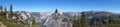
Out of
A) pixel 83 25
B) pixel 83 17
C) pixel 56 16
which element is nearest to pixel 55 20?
pixel 56 16

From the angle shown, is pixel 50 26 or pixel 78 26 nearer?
pixel 78 26

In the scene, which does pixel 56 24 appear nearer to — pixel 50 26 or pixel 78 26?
pixel 50 26

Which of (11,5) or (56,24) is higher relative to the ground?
(11,5)

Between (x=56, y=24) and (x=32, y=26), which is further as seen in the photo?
(x=56, y=24)

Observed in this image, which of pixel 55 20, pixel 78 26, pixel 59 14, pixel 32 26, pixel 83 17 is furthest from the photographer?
pixel 59 14

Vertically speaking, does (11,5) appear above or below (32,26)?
above

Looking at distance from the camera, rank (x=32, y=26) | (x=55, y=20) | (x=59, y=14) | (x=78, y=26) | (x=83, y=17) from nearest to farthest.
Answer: (x=32, y=26)
(x=78, y=26)
(x=83, y=17)
(x=55, y=20)
(x=59, y=14)

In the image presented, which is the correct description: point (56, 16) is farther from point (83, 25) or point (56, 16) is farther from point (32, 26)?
point (32, 26)

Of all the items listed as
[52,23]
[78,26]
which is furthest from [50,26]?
[78,26]

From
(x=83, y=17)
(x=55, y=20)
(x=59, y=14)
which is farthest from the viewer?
(x=59, y=14)
